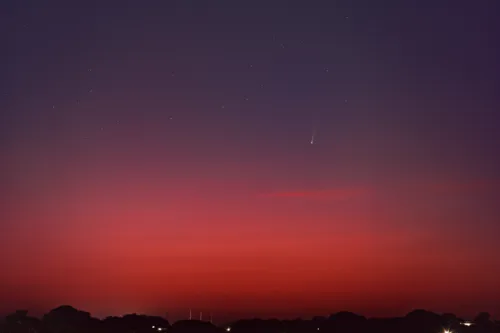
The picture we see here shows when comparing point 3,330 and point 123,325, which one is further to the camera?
point 123,325

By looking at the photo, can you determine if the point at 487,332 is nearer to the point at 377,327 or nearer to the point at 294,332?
the point at 377,327

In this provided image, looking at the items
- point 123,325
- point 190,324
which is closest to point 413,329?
point 190,324

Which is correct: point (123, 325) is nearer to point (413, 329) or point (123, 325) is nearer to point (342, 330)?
point (342, 330)

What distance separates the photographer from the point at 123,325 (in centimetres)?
12081

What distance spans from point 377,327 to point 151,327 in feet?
123

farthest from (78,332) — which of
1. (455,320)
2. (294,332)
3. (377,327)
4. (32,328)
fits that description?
(455,320)

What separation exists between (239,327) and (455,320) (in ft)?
117

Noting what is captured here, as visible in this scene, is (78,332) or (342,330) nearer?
(78,332)

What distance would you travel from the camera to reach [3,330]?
372 ft

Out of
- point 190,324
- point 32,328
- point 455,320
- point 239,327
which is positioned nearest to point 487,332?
point 455,320

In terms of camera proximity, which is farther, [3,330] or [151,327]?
[151,327]

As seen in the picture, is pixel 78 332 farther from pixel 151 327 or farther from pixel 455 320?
pixel 455 320

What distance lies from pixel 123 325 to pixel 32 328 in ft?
47.9

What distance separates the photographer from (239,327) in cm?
12275
